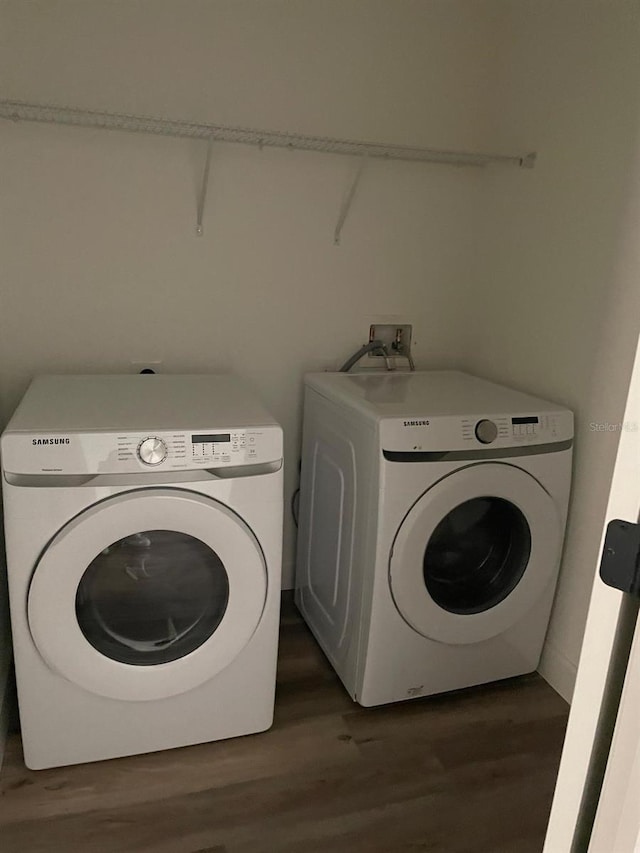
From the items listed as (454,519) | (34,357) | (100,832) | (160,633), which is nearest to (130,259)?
(34,357)

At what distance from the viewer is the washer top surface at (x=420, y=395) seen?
1.70 meters

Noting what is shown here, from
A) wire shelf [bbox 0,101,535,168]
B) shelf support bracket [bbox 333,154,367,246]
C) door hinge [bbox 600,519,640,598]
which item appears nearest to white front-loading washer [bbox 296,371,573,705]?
shelf support bracket [bbox 333,154,367,246]

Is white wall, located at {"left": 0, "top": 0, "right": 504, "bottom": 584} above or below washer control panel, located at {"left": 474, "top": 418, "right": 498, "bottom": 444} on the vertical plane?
above

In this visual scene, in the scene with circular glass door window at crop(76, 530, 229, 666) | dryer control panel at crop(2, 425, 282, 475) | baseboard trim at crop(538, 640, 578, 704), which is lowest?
baseboard trim at crop(538, 640, 578, 704)

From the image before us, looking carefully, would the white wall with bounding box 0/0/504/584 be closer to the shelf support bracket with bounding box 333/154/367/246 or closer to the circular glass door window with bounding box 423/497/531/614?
the shelf support bracket with bounding box 333/154/367/246

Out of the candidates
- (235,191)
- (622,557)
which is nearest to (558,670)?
(622,557)

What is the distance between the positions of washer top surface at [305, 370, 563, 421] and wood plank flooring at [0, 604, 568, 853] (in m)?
0.84

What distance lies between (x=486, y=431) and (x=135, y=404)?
866 mm

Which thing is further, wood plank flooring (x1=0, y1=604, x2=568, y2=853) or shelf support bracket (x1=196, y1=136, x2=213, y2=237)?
shelf support bracket (x1=196, y1=136, x2=213, y2=237)

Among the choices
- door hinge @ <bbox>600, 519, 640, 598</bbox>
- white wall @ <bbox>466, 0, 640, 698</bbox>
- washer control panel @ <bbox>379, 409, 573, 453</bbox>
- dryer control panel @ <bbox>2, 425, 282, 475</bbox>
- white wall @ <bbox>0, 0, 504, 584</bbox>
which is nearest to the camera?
door hinge @ <bbox>600, 519, 640, 598</bbox>

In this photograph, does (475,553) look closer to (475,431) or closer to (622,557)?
(475,431)

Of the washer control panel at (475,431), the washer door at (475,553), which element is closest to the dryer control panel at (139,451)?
the washer control panel at (475,431)

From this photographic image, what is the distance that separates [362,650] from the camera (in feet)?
5.80

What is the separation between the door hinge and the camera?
2.02ft
